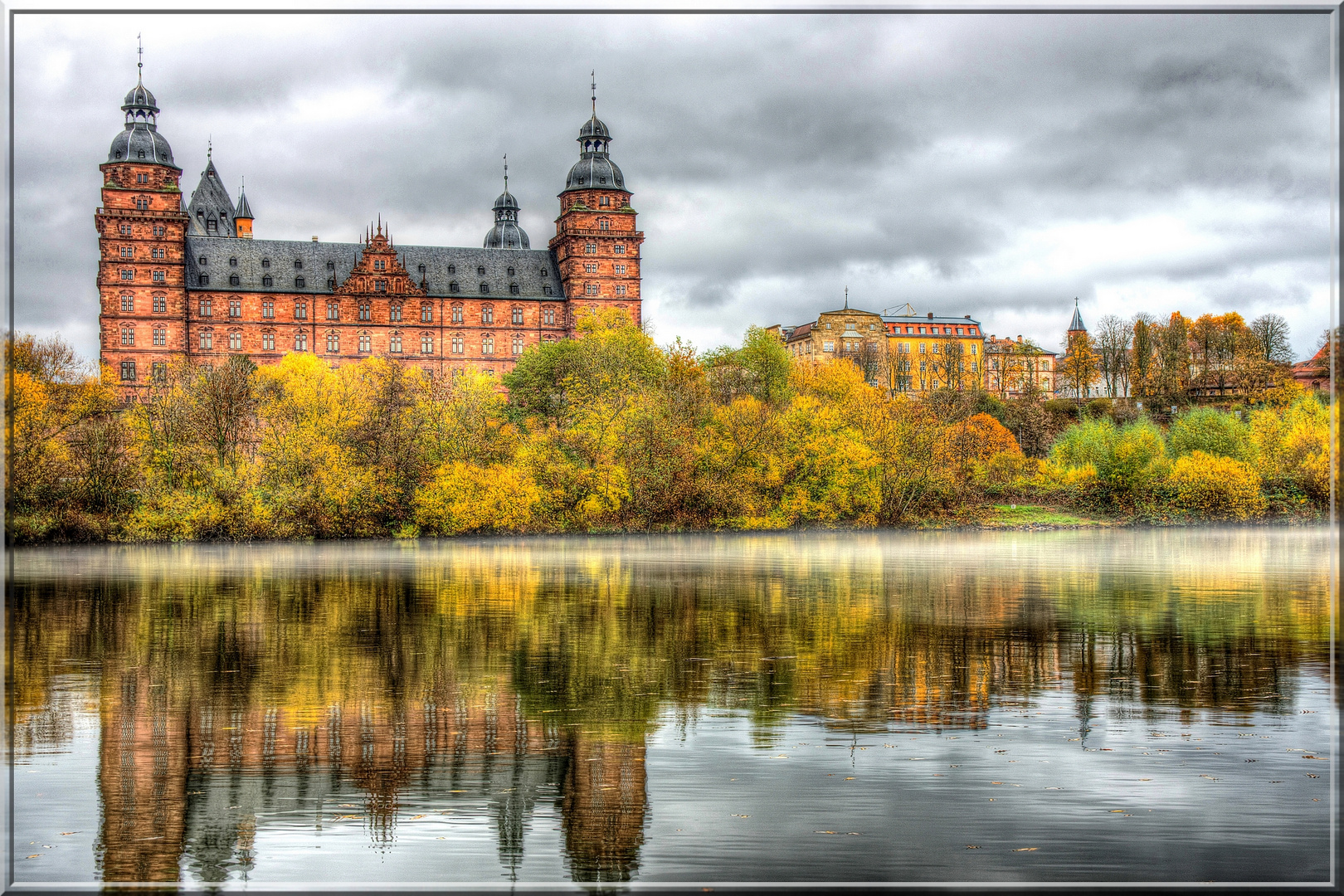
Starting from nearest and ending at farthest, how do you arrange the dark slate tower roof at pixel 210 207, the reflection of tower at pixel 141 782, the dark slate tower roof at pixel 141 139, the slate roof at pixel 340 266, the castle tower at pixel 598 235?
the reflection of tower at pixel 141 782 < the dark slate tower roof at pixel 141 139 < the slate roof at pixel 340 266 < the castle tower at pixel 598 235 < the dark slate tower roof at pixel 210 207

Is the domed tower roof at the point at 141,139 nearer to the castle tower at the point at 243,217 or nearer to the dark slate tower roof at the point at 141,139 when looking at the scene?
the dark slate tower roof at the point at 141,139

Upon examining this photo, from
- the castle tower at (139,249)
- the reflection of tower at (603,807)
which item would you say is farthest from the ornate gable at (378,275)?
the reflection of tower at (603,807)

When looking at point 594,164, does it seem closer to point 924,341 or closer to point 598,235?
point 598,235

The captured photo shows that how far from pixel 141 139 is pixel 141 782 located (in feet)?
260

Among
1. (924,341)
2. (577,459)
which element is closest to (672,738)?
(577,459)

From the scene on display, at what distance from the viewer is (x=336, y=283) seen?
273ft

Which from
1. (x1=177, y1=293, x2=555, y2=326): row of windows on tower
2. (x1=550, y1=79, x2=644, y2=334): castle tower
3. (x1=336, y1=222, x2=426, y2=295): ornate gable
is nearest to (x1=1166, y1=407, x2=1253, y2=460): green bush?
(x1=550, y1=79, x2=644, y2=334): castle tower

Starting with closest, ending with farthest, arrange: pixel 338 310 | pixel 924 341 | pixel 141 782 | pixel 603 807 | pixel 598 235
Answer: pixel 603 807
pixel 141 782
pixel 338 310
pixel 598 235
pixel 924 341

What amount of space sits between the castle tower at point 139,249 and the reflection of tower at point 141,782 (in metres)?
71.3

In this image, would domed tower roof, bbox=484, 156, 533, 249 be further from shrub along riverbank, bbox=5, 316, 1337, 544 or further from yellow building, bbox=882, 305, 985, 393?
shrub along riverbank, bbox=5, 316, 1337, 544

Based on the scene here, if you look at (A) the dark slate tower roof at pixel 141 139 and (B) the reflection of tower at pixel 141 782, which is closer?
(B) the reflection of tower at pixel 141 782

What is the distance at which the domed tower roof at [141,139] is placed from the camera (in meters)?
75.6

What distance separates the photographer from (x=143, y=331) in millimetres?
76688

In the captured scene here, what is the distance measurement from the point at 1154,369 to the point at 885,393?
89.9 ft
